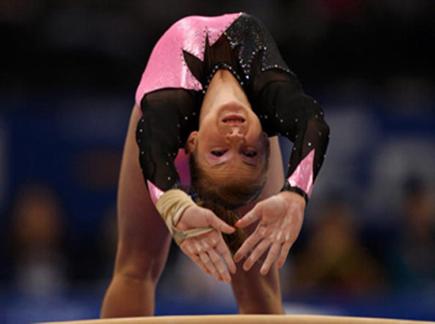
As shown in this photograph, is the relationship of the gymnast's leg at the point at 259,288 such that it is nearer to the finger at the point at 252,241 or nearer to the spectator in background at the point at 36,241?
the finger at the point at 252,241

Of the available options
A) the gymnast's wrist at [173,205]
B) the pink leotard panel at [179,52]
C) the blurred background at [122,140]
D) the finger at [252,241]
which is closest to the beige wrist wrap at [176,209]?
the gymnast's wrist at [173,205]

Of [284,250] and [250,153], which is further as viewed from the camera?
[250,153]

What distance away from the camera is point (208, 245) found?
7.59 feet

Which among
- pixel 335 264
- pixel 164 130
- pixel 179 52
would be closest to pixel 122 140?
pixel 335 264

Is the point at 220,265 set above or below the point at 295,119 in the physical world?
below

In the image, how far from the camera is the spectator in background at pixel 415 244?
486 cm

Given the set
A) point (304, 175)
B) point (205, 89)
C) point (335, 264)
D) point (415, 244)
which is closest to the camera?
point (304, 175)

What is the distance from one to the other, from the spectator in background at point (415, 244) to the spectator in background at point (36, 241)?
1799 mm

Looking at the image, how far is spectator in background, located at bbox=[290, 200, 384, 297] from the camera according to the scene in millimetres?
4707

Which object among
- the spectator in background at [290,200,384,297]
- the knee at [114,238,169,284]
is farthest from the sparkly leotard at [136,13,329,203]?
the spectator in background at [290,200,384,297]

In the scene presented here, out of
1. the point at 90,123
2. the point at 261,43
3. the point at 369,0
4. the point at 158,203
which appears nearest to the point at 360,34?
the point at 369,0

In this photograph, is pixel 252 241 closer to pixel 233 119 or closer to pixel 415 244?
pixel 233 119

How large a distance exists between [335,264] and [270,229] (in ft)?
8.15

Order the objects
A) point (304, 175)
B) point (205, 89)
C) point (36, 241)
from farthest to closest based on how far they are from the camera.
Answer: point (36, 241)
point (205, 89)
point (304, 175)
